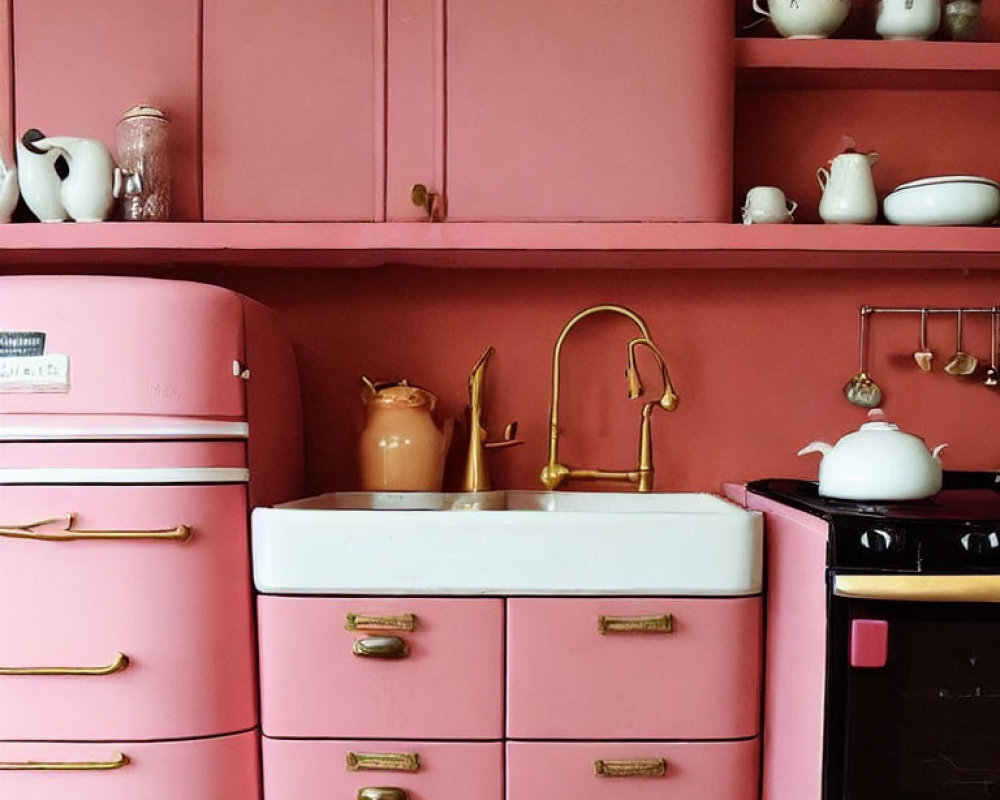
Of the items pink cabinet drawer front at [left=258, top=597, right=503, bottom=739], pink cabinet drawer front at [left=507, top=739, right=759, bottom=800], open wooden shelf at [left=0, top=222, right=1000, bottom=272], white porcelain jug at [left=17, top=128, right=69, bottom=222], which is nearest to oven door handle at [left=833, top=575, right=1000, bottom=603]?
pink cabinet drawer front at [left=507, top=739, right=759, bottom=800]

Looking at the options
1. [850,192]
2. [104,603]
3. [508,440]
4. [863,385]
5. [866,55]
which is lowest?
[104,603]

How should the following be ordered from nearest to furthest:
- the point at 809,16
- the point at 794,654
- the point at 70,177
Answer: the point at 794,654
the point at 70,177
the point at 809,16

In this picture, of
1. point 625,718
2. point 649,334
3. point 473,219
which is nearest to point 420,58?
point 473,219

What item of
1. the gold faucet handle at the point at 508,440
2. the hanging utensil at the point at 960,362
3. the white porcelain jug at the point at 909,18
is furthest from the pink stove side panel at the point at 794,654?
the white porcelain jug at the point at 909,18

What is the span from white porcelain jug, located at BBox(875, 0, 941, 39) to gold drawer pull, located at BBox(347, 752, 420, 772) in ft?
5.50

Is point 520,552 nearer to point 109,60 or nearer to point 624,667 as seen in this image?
point 624,667

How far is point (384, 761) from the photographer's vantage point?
1.35 metres

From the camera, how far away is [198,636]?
1.34m

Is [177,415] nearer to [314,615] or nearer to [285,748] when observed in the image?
[314,615]

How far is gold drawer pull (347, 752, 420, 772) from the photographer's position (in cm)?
135

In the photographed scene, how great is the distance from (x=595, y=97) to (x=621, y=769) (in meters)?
1.21

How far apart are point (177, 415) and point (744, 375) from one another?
121 centimetres

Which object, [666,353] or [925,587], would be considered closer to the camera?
[925,587]

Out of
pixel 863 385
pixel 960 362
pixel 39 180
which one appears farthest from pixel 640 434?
pixel 39 180
